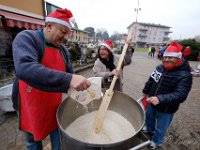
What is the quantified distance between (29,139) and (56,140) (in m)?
0.31

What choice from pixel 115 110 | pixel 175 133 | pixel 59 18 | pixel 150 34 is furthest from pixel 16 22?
pixel 150 34

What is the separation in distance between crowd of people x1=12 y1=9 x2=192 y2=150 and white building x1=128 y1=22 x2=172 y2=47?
213 ft

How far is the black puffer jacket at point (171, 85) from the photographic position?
197 centimetres

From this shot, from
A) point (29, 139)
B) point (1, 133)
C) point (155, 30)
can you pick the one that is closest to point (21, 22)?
point (1, 133)

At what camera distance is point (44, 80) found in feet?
2.77

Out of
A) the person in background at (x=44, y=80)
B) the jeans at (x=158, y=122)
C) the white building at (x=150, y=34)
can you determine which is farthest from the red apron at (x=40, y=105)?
the white building at (x=150, y=34)

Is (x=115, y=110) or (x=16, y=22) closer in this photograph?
(x=115, y=110)

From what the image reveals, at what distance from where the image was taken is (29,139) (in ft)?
5.34

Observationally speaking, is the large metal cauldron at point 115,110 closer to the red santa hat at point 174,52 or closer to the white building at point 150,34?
the red santa hat at point 174,52

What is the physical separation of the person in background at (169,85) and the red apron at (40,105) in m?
1.20

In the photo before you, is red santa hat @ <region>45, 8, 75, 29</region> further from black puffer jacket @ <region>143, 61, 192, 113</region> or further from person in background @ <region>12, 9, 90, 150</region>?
black puffer jacket @ <region>143, 61, 192, 113</region>

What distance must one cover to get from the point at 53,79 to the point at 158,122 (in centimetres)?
222

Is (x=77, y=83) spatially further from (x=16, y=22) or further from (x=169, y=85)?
(x=16, y=22)

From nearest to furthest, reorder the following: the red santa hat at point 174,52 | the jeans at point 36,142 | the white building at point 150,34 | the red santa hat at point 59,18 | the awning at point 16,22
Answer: the red santa hat at point 59,18, the jeans at point 36,142, the red santa hat at point 174,52, the awning at point 16,22, the white building at point 150,34
